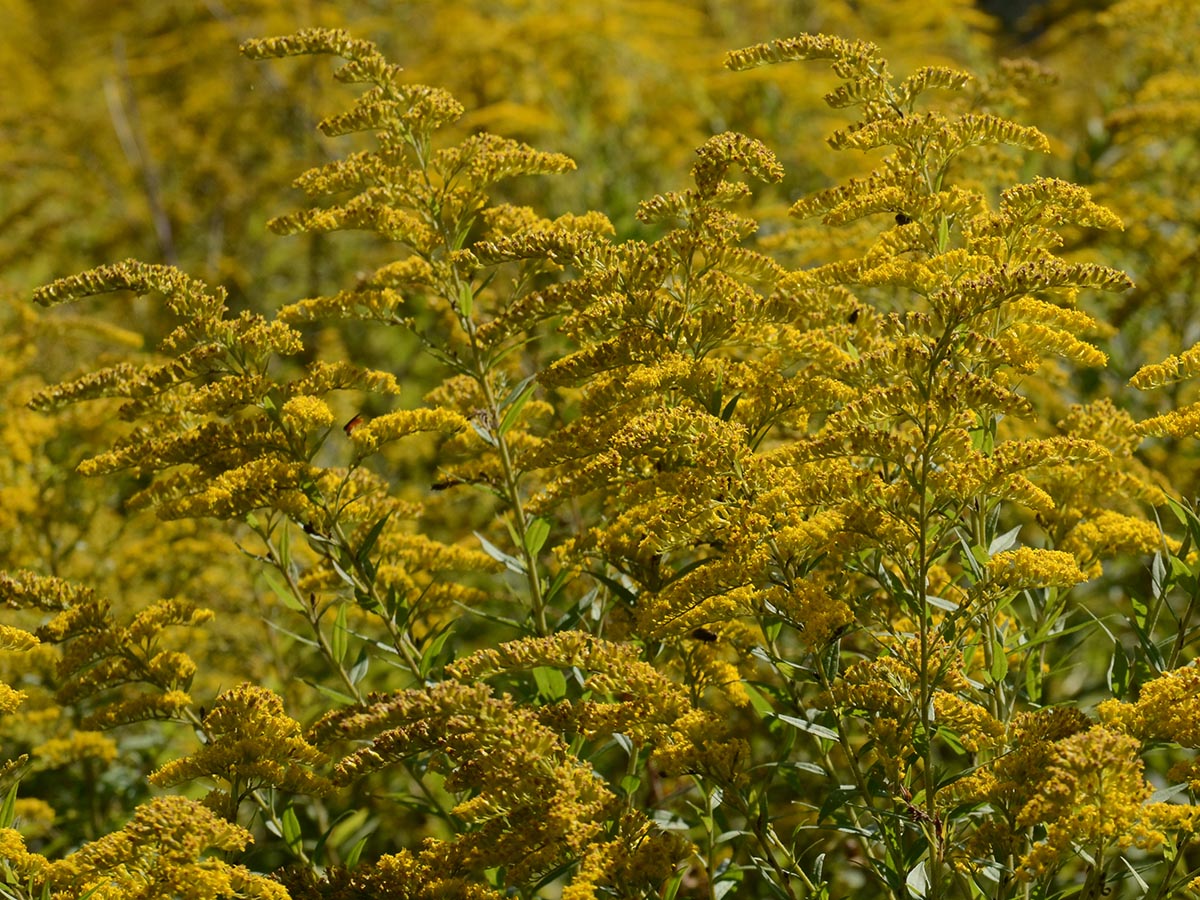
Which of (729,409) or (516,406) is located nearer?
(729,409)

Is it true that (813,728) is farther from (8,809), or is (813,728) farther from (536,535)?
(8,809)

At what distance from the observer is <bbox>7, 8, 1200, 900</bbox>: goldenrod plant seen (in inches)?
85.2

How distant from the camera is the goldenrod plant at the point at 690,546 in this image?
2.16 metres

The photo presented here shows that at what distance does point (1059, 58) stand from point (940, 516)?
7479mm

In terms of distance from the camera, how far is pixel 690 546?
2.63 meters

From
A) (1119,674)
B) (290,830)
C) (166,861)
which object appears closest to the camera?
(166,861)

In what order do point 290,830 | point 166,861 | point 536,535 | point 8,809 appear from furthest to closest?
point 536,535 → point 290,830 → point 8,809 → point 166,861

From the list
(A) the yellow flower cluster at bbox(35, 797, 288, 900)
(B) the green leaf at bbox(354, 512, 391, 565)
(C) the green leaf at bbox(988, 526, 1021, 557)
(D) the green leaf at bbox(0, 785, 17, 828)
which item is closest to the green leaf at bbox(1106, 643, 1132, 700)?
(C) the green leaf at bbox(988, 526, 1021, 557)

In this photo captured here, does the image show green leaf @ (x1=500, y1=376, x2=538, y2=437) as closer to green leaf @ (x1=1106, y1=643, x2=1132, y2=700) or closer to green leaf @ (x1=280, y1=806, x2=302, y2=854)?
green leaf @ (x1=280, y1=806, x2=302, y2=854)

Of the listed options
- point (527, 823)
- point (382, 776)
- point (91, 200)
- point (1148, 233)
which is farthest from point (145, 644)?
point (91, 200)

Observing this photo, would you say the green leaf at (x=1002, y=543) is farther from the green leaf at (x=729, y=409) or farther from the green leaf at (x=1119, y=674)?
the green leaf at (x=729, y=409)

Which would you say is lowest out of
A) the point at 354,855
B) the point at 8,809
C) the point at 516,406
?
the point at 354,855

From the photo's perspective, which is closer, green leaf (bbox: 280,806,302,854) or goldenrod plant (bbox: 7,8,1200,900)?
goldenrod plant (bbox: 7,8,1200,900)

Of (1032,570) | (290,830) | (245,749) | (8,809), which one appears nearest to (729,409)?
(1032,570)
